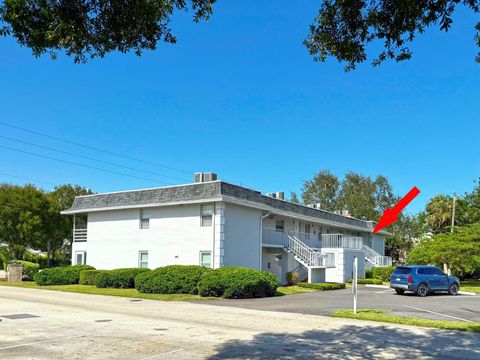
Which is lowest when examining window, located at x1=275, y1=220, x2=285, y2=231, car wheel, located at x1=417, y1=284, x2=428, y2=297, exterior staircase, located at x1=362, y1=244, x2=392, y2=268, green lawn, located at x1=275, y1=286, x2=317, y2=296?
green lawn, located at x1=275, y1=286, x2=317, y2=296

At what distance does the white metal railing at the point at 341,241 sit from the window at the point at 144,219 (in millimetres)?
15746

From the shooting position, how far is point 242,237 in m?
28.5

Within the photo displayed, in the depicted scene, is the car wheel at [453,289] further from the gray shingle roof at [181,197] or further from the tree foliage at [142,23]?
the tree foliage at [142,23]

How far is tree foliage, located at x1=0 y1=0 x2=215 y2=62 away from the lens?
6.32 m

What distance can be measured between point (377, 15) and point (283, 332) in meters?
7.86

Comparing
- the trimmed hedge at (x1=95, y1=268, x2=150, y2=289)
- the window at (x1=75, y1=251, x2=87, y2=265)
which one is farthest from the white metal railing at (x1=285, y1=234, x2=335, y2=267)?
the window at (x1=75, y1=251, x2=87, y2=265)

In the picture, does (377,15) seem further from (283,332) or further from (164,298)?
(164,298)

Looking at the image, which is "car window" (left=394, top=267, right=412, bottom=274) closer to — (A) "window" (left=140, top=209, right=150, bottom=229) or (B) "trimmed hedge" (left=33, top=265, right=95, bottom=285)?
(A) "window" (left=140, top=209, right=150, bottom=229)

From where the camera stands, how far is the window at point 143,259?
30250 millimetres

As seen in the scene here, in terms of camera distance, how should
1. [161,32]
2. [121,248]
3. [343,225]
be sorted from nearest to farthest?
[161,32] < [121,248] < [343,225]

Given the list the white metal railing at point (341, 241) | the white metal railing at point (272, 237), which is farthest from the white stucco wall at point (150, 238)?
the white metal railing at point (341, 241)

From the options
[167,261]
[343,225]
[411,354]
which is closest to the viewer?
[411,354]

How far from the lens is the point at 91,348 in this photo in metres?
9.58

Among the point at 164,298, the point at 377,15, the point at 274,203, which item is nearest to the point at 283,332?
the point at 377,15
